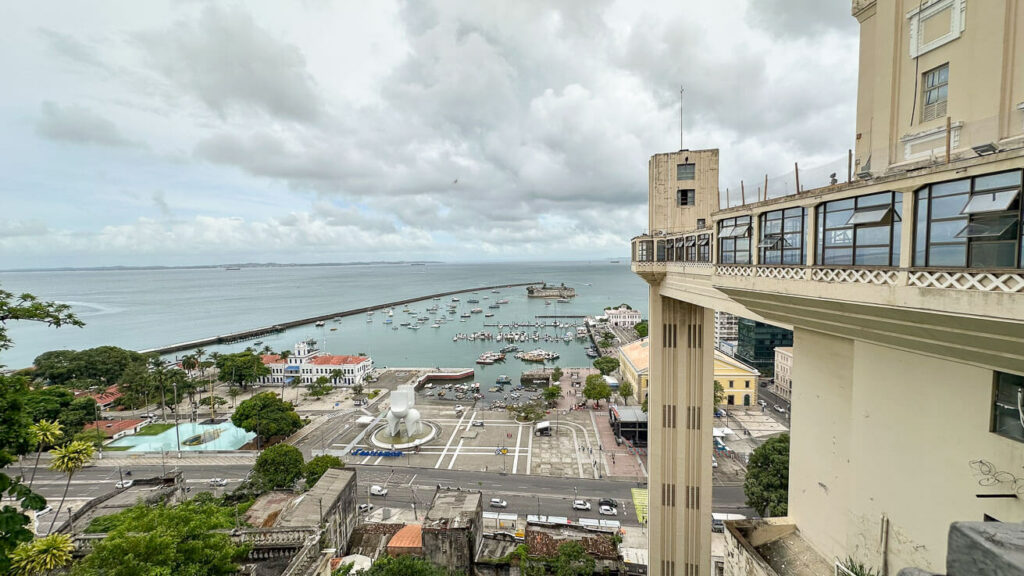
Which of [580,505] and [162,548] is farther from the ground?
[162,548]

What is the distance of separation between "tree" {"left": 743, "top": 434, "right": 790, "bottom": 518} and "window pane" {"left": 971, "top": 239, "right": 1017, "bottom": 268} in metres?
23.1

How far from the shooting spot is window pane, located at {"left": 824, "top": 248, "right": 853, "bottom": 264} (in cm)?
585

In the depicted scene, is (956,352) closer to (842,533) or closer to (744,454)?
(842,533)

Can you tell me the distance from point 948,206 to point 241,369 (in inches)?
2571

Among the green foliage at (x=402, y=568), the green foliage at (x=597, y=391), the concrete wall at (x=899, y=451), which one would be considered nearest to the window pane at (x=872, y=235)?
the concrete wall at (x=899, y=451)

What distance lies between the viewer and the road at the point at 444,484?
27438mm

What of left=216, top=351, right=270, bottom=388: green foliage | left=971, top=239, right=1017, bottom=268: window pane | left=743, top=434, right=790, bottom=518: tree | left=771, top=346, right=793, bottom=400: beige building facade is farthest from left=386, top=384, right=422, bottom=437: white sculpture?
A: left=771, top=346, right=793, bottom=400: beige building facade

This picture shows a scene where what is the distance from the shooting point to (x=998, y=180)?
13.7 ft

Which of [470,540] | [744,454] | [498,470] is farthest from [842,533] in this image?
[744,454]

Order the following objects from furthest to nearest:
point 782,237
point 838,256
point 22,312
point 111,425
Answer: point 111,425
point 782,237
point 22,312
point 838,256

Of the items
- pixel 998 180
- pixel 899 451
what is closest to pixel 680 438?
pixel 899 451

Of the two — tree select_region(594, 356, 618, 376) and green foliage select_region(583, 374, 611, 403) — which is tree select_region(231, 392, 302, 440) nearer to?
green foliage select_region(583, 374, 611, 403)

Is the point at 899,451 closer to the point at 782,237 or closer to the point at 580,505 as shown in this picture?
the point at 782,237

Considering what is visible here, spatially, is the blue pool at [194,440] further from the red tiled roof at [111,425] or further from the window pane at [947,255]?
the window pane at [947,255]
